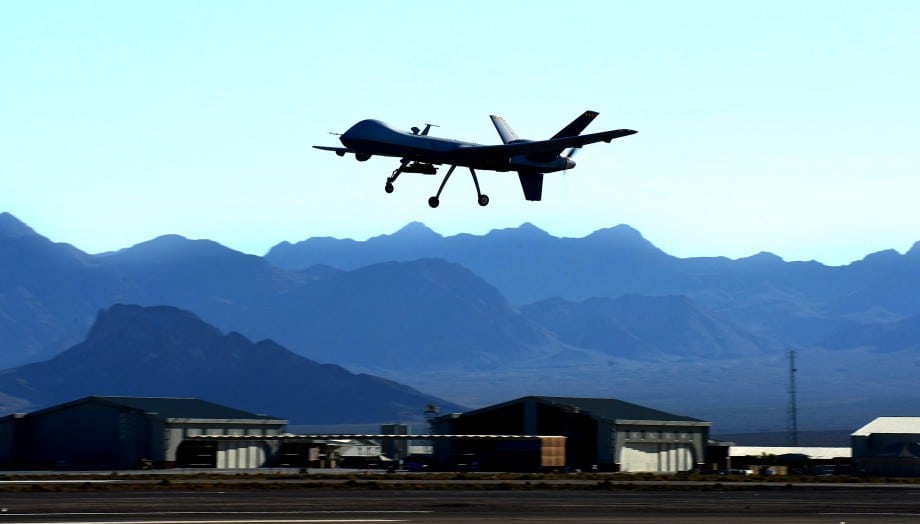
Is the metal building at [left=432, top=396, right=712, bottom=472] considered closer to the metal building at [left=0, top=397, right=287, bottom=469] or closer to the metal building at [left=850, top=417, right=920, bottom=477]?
the metal building at [left=850, top=417, right=920, bottom=477]

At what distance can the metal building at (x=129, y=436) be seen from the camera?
4838 inches

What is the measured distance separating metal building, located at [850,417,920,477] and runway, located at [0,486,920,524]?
55991mm

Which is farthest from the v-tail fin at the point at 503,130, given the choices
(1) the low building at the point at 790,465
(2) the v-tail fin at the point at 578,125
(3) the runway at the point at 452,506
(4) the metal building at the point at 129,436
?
(1) the low building at the point at 790,465

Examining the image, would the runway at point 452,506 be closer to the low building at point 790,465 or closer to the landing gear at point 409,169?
the landing gear at point 409,169

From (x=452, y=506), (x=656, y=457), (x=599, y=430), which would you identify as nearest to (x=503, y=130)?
(x=452, y=506)

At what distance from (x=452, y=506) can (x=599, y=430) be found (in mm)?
64846

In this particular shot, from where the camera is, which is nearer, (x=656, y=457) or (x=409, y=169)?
(x=409, y=169)

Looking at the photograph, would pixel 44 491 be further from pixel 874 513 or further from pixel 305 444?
pixel 305 444

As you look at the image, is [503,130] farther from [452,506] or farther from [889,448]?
[889,448]

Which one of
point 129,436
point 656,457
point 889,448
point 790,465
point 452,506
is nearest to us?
point 452,506

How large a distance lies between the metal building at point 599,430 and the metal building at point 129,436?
18247 millimetres

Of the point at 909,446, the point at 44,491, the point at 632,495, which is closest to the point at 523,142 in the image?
the point at 632,495

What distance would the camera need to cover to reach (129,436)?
124062 mm

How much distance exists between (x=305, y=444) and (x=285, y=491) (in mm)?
56740
